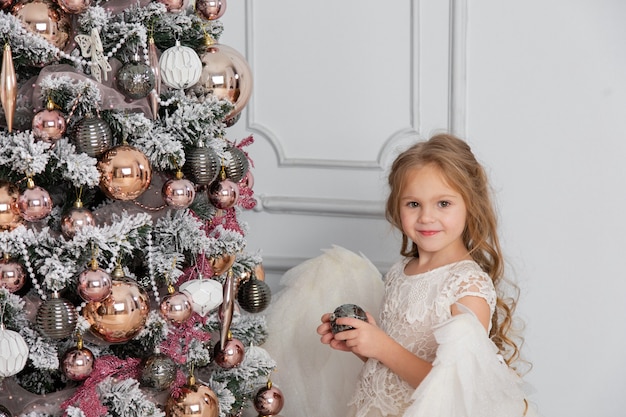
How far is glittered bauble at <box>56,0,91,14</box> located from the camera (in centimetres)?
121

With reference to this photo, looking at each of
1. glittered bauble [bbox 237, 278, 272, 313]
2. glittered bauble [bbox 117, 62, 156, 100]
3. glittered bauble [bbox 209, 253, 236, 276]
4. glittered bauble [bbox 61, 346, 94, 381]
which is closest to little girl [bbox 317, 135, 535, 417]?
glittered bauble [bbox 237, 278, 272, 313]

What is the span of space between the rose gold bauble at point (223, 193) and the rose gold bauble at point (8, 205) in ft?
1.20

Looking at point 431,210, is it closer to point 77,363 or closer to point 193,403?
point 193,403

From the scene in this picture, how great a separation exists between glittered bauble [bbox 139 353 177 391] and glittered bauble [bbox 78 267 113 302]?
7.1 inches

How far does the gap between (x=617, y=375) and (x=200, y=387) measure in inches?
42.5

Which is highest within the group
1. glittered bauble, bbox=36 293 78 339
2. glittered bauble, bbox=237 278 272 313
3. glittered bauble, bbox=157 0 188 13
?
glittered bauble, bbox=157 0 188 13

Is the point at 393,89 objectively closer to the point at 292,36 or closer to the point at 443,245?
the point at 292,36

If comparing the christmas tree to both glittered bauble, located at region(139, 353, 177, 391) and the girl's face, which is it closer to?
glittered bauble, located at region(139, 353, 177, 391)

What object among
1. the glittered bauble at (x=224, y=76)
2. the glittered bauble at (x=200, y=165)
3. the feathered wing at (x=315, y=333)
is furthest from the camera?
the feathered wing at (x=315, y=333)

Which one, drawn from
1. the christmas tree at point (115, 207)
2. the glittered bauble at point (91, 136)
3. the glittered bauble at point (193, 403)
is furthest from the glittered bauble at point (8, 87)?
the glittered bauble at point (193, 403)

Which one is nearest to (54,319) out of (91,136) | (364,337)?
(91,136)

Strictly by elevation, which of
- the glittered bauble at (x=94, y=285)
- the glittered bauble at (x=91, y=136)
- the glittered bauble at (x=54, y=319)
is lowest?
the glittered bauble at (x=54, y=319)

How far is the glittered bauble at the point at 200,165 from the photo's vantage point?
1.36 m

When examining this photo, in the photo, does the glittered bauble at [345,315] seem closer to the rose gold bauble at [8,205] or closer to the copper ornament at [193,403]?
the copper ornament at [193,403]
